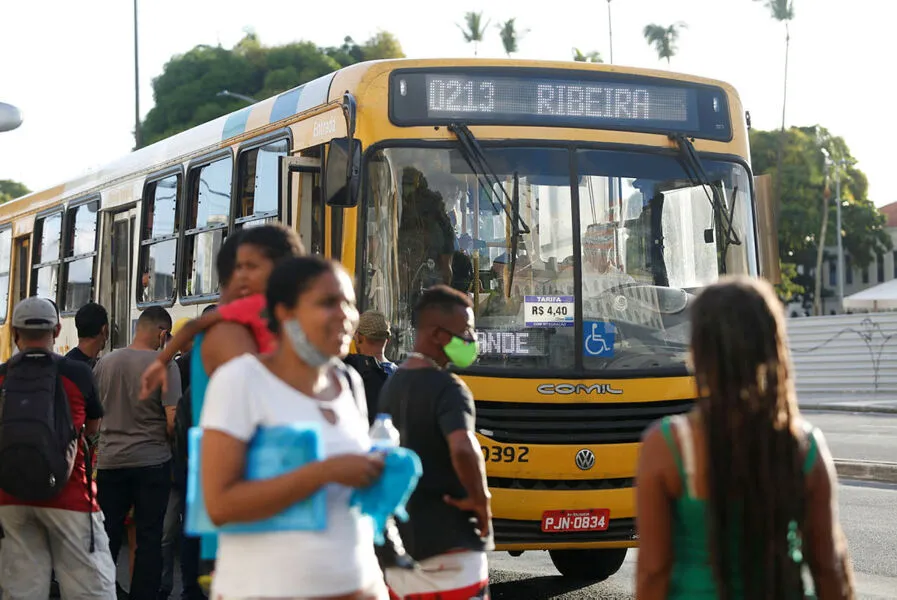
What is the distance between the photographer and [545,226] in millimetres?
8500

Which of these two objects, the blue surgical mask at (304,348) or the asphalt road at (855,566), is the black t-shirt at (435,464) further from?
the asphalt road at (855,566)

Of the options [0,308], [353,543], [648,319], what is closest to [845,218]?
[0,308]

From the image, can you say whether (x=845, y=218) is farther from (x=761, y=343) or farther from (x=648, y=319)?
(x=761, y=343)

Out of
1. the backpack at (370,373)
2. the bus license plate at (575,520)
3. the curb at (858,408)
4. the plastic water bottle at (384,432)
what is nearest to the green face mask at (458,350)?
the plastic water bottle at (384,432)

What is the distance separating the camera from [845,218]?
247 ft

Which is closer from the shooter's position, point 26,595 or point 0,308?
point 26,595

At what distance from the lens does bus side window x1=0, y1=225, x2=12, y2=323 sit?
53.7 feet

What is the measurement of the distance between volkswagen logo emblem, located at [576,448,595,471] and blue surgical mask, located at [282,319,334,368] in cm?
464

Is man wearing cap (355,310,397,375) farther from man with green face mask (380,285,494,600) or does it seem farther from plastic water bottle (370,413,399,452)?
plastic water bottle (370,413,399,452)

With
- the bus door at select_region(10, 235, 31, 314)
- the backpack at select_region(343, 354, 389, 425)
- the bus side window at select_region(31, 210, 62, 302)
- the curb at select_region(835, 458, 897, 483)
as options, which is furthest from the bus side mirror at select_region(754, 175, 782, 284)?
the bus door at select_region(10, 235, 31, 314)

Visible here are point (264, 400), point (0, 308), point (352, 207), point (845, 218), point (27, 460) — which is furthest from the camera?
point (845, 218)

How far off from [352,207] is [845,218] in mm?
70538

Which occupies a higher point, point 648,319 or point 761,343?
point 648,319

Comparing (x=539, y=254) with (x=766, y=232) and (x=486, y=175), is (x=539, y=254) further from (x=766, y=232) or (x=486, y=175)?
(x=766, y=232)
